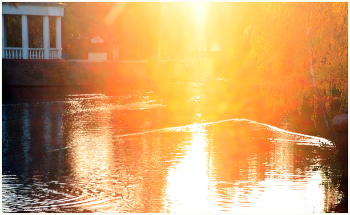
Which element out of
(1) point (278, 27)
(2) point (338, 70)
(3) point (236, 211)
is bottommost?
(3) point (236, 211)

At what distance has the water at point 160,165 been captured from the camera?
9539mm

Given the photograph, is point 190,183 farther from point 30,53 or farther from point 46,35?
point 46,35

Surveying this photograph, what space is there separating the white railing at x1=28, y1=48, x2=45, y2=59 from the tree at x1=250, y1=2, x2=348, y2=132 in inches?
1100

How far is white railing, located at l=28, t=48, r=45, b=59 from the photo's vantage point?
39.5m

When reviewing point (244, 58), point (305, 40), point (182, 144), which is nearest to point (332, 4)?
point (305, 40)

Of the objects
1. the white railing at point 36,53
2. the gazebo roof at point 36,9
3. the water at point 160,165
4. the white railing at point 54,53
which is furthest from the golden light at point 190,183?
the gazebo roof at point 36,9

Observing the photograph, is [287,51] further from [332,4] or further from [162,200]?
[162,200]

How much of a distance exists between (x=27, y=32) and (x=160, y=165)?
2933 centimetres

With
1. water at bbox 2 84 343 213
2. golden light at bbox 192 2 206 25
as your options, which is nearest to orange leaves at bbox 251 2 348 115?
water at bbox 2 84 343 213

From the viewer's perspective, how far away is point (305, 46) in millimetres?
13391

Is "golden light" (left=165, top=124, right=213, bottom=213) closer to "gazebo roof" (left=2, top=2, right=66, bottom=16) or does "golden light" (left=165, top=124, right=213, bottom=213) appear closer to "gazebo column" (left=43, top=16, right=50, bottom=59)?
"gazebo column" (left=43, top=16, right=50, bottom=59)

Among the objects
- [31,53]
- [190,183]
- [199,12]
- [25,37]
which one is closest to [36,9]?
[25,37]

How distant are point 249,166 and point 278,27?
3.22 m

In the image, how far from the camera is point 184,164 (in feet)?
41.9
